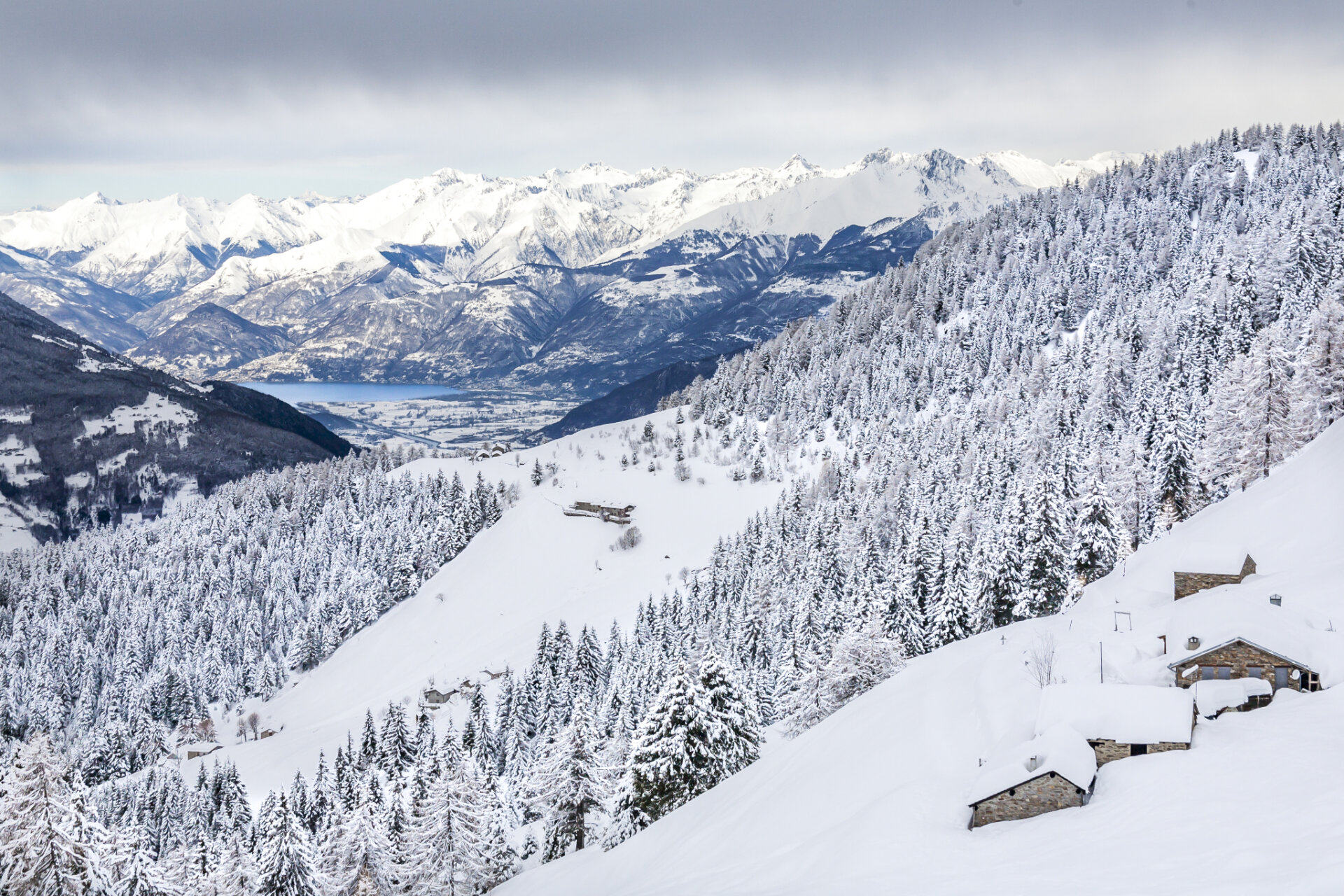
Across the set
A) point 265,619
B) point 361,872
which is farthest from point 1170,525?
point 265,619

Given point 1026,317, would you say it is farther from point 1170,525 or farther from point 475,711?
point 475,711

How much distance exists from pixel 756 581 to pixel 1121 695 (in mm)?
77359

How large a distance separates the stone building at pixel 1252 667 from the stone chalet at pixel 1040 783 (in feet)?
27.4

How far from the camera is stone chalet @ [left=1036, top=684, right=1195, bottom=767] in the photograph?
106ft

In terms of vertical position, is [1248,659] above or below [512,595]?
above

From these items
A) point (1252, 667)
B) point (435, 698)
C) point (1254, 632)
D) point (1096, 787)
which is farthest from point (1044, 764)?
point (435, 698)

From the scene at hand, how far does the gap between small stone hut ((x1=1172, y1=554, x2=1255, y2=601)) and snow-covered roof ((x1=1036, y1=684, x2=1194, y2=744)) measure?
17110mm

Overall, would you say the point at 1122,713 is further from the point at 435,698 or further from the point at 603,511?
the point at 603,511

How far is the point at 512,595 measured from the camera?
152 metres

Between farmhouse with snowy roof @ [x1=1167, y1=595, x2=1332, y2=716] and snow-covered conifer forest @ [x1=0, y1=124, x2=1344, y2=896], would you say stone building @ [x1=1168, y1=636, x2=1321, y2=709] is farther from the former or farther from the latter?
snow-covered conifer forest @ [x1=0, y1=124, x2=1344, y2=896]

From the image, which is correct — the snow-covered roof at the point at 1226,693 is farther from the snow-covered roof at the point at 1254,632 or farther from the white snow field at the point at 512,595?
the white snow field at the point at 512,595

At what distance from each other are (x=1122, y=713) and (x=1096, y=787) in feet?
11.2

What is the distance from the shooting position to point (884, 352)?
199375mm

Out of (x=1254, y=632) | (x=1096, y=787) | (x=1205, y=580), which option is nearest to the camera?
(x=1096, y=787)
